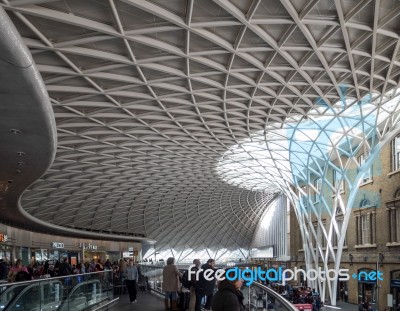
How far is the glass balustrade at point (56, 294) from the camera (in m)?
11.1

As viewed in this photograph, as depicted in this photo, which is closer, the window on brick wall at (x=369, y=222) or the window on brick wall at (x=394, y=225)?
the window on brick wall at (x=394, y=225)

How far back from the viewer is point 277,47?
2438cm

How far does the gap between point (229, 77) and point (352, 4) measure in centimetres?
961

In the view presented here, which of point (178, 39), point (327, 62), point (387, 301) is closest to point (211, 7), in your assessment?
point (178, 39)

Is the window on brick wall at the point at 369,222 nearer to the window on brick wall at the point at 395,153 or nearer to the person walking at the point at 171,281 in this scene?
the window on brick wall at the point at 395,153

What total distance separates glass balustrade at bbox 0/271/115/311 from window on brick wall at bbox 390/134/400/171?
31417mm

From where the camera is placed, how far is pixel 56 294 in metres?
14.3

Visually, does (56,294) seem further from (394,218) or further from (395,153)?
(395,153)

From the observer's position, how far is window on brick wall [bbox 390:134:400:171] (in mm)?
43469

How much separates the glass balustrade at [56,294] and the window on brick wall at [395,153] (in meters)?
31.4

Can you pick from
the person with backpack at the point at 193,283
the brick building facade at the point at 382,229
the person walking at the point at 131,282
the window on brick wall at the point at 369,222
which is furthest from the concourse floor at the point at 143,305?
the window on brick wall at the point at 369,222

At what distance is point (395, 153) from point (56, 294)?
37.3 metres

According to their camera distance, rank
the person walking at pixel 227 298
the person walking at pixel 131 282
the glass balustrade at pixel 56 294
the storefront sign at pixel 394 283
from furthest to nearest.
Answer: the storefront sign at pixel 394 283 < the person walking at pixel 131 282 < the glass balustrade at pixel 56 294 < the person walking at pixel 227 298

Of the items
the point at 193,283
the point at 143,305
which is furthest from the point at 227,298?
the point at 143,305
